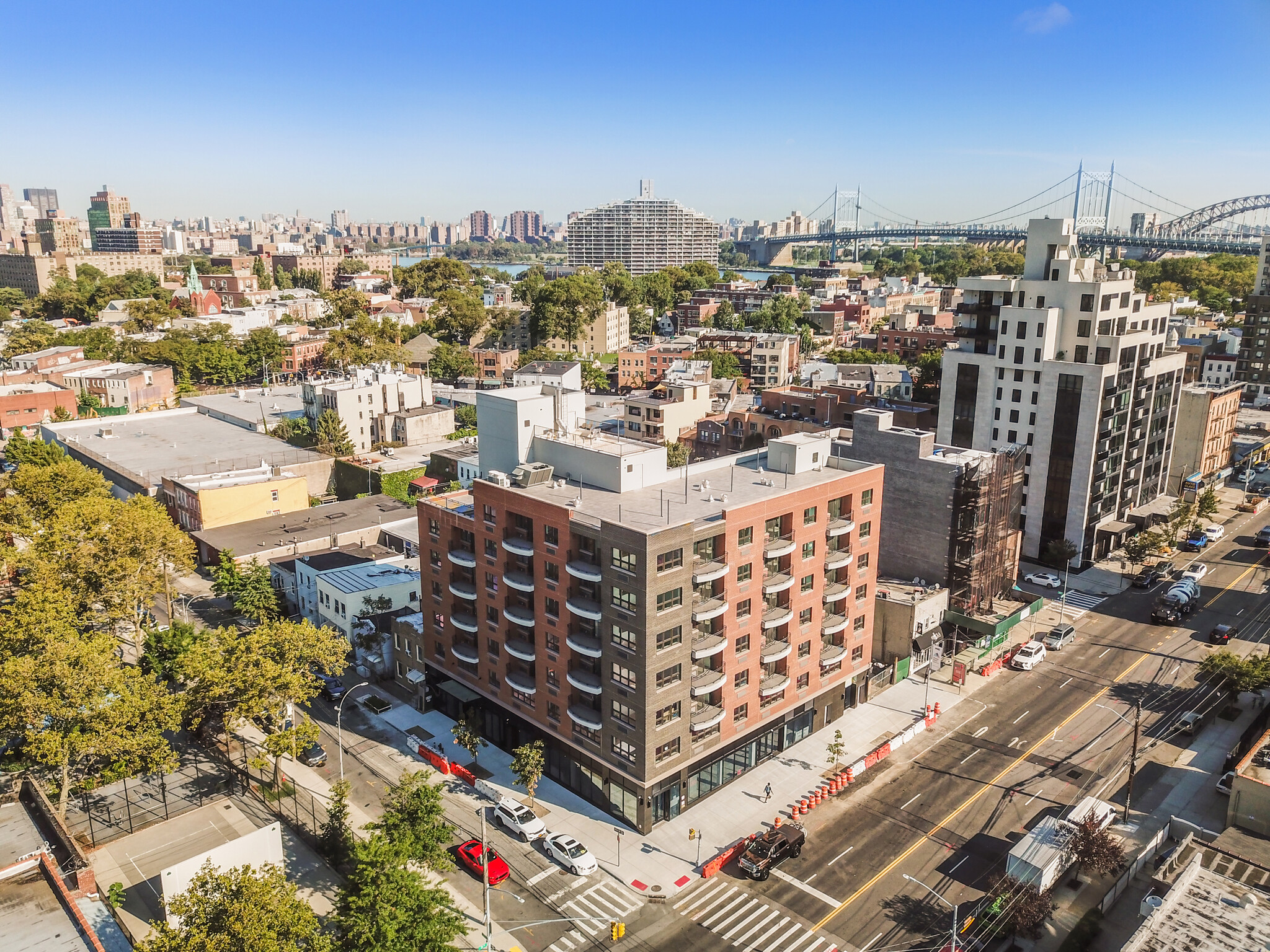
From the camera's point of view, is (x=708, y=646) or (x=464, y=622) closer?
(x=708, y=646)

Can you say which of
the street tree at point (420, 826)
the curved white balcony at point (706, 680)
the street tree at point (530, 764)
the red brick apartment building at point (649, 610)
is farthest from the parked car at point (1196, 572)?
the street tree at point (420, 826)

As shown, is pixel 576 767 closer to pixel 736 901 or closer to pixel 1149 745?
pixel 736 901

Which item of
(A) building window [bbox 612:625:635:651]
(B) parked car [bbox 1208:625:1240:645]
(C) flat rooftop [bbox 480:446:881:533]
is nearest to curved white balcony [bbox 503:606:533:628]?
(A) building window [bbox 612:625:635:651]

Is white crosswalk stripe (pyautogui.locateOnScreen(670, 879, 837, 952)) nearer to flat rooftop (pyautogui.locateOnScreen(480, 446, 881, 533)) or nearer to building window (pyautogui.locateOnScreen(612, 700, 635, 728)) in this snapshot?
building window (pyautogui.locateOnScreen(612, 700, 635, 728))

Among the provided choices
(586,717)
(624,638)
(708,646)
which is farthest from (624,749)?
(708,646)

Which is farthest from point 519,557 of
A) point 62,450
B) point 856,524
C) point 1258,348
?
point 1258,348

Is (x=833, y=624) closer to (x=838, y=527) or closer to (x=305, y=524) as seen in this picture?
(x=838, y=527)
